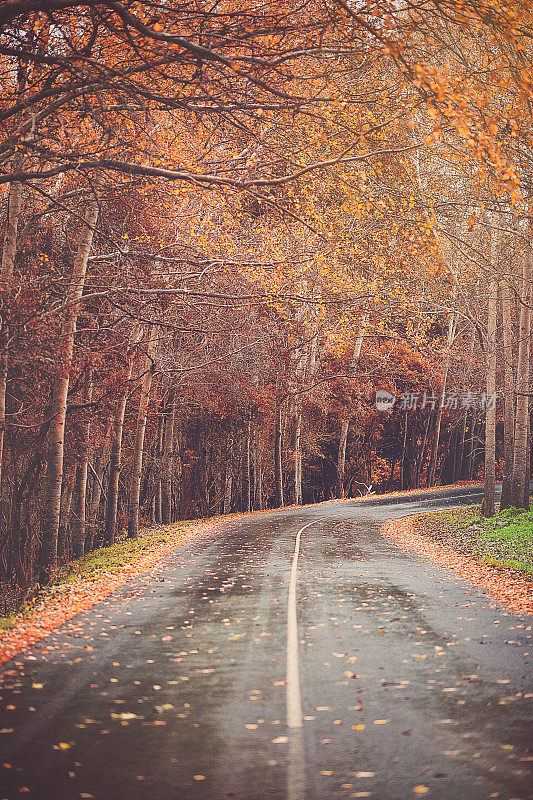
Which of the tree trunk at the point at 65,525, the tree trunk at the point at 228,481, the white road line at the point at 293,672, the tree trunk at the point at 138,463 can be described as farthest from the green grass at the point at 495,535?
the tree trunk at the point at 228,481

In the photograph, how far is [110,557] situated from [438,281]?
14.3 metres

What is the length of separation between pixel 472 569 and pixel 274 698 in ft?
34.2

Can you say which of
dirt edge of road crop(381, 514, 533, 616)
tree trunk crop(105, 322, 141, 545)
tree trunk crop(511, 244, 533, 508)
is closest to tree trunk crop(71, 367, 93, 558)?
tree trunk crop(105, 322, 141, 545)

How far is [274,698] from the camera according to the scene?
6.89m

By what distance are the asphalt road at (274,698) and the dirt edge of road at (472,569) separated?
0.44 meters

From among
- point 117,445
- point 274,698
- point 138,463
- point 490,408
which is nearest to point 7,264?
point 117,445

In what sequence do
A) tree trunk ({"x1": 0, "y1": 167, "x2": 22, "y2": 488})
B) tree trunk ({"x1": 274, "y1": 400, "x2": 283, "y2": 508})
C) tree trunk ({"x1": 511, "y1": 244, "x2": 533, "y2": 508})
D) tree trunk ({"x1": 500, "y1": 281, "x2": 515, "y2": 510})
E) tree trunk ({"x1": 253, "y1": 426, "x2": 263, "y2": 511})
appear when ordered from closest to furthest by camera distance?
1. tree trunk ({"x1": 0, "y1": 167, "x2": 22, "y2": 488})
2. tree trunk ({"x1": 511, "y1": 244, "x2": 533, "y2": 508})
3. tree trunk ({"x1": 500, "y1": 281, "x2": 515, "y2": 510})
4. tree trunk ({"x1": 274, "y1": 400, "x2": 283, "y2": 508})
5. tree trunk ({"x1": 253, "y1": 426, "x2": 263, "y2": 511})

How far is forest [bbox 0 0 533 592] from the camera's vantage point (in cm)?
893

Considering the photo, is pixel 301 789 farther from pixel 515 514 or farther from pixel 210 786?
pixel 515 514

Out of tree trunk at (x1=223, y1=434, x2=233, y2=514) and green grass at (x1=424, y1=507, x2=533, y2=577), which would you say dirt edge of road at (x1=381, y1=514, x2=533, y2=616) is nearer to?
green grass at (x1=424, y1=507, x2=533, y2=577)

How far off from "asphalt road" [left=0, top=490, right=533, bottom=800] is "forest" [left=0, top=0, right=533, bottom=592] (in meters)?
5.05

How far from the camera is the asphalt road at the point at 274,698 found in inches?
199

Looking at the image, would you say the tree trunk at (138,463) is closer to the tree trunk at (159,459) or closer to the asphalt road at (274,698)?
the tree trunk at (159,459)

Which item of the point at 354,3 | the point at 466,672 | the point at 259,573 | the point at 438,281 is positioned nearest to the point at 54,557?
the point at 259,573
